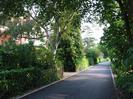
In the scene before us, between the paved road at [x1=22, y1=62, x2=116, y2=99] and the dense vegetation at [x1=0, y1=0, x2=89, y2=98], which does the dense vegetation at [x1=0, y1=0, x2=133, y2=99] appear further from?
the paved road at [x1=22, y1=62, x2=116, y2=99]

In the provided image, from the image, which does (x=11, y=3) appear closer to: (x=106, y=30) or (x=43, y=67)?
(x=106, y=30)

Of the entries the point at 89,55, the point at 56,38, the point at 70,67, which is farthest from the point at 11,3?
the point at 89,55

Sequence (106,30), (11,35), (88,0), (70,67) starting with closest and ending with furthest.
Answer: (88,0), (106,30), (11,35), (70,67)

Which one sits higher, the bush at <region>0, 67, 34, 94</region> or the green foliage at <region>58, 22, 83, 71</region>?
the green foliage at <region>58, 22, 83, 71</region>

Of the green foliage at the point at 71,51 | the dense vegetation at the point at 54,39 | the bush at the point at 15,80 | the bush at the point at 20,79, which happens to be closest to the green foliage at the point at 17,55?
the dense vegetation at the point at 54,39

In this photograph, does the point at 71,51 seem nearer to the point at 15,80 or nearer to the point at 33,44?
the point at 33,44

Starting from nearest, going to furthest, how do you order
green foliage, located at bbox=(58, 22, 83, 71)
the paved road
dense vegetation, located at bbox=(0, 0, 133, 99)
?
dense vegetation, located at bbox=(0, 0, 133, 99) < the paved road < green foliage, located at bbox=(58, 22, 83, 71)

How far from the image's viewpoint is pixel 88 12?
19922mm

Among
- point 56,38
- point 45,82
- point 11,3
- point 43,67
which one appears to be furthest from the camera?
point 56,38

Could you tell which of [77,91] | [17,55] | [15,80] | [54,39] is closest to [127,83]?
[15,80]

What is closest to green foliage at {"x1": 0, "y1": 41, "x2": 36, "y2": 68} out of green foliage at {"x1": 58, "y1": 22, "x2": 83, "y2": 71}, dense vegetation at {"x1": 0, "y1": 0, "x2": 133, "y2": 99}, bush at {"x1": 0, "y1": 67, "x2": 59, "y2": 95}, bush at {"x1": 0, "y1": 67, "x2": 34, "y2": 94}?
dense vegetation at {"x1": 0, "y1": 0, "x2": 133, "y2": 99}

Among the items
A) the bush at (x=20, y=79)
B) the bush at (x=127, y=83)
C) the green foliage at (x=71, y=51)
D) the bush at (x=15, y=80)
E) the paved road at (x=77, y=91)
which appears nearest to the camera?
the bush at (x=127, y=83)

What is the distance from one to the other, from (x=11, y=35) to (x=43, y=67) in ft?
57.9

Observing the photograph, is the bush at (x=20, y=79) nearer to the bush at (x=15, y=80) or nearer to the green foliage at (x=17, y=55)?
the bush at (x=15, y=80)
